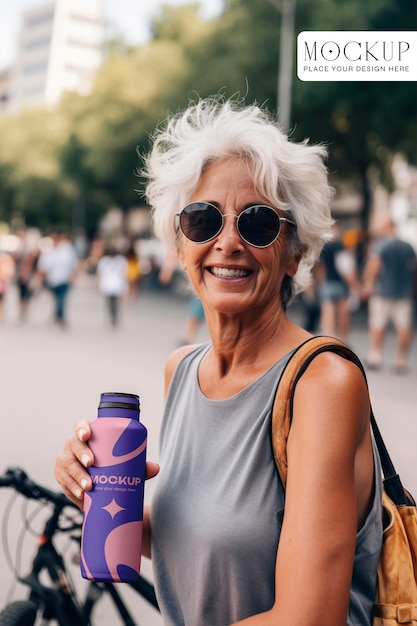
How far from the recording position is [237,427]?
1761 millimetres

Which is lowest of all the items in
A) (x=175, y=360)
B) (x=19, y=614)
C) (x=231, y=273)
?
(x=19, y=614)

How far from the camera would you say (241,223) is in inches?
74.0

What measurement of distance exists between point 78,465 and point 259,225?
0.58 metres

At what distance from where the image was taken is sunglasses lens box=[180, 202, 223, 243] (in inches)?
75.5

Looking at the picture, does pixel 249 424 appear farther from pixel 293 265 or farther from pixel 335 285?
pixel 335 285

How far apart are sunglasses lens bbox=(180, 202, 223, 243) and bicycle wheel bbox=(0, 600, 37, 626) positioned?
3.71 feet

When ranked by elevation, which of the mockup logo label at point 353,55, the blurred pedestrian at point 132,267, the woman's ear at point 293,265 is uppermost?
the blurred pedestrian at point 132,267

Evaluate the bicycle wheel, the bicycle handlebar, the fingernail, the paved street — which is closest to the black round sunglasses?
the fingernail

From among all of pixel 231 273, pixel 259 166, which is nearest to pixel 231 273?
pixel 231 273

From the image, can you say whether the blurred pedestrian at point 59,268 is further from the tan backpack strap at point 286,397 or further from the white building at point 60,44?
the tan backpack strap at point 286,397

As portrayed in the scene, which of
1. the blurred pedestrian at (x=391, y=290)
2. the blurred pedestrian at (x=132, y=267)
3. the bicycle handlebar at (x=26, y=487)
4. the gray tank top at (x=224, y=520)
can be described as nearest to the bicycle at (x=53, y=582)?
the bicycle handlebar at (x=26, y=487)

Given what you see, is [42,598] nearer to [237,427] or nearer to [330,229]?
[237,427]

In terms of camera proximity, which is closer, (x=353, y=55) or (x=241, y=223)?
(x=241, y=223)

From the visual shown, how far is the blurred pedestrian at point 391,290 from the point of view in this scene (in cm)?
1209
